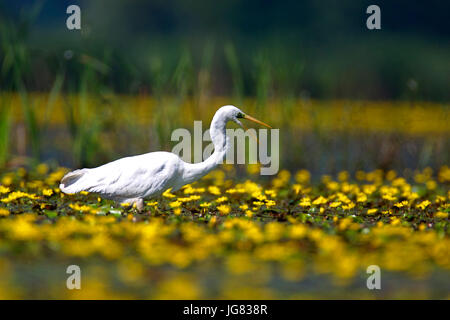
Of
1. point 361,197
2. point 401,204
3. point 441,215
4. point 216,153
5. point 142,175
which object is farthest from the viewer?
point 361,197

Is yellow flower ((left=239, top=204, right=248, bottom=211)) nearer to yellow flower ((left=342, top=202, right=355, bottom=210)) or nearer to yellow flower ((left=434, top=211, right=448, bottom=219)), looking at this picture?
yellow flower ((left=342, top=202, right=355, bottom=210))

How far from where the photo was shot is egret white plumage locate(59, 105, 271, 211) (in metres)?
5.84

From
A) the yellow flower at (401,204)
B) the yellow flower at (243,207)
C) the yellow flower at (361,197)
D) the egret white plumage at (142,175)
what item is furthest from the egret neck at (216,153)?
the yellow flower at (401,204)

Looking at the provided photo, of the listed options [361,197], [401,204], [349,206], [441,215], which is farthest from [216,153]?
[441,215]

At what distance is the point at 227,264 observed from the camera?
177 inches

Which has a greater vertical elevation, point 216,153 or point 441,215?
point 216,153

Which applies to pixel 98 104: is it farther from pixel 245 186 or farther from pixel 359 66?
pixel 359 66

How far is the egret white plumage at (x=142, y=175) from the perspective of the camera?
5.84 meters

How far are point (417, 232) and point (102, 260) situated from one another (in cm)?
239

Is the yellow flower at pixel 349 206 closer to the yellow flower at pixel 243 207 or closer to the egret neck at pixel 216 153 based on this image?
the yellow flower at pixel 243 207

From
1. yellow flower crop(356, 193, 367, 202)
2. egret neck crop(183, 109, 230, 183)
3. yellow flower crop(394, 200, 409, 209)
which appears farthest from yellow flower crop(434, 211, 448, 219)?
egret neck crop(183, 109, 230, 183)

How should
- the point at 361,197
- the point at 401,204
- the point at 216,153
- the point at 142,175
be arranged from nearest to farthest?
the point at 142,175, the point at 216,153, the point at 401,204, the point at 361,197

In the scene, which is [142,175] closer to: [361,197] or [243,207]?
[243,207]

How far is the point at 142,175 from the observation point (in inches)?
231
